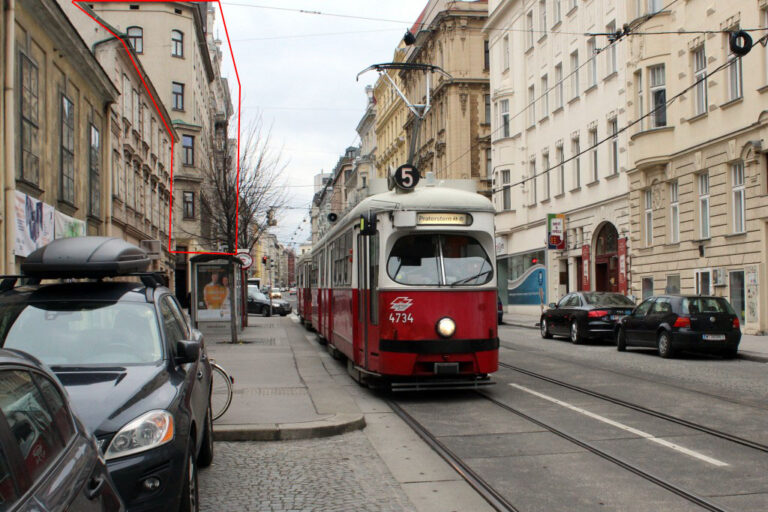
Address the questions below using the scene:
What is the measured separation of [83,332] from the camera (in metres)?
5.88

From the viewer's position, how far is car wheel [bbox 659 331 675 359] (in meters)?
18.1

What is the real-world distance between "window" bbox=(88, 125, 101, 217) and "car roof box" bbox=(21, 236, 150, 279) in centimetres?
1691

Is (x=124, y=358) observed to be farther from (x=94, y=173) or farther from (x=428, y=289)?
(x=94, y=173)

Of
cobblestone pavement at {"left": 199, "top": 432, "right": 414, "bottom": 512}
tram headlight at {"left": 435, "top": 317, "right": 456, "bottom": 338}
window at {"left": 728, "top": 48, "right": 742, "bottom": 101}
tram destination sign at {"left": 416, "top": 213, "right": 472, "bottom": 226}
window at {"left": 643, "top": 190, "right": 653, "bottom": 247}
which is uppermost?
window at {"left": 728, "top": 48, "right": 742, "bottom": 101}

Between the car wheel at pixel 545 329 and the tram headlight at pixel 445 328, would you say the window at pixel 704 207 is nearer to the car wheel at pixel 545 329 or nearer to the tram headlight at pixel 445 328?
the car wheel at pixel 545 329

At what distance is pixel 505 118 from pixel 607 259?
45.6 feet

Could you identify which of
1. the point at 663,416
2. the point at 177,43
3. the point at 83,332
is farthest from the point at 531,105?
the point at 83,332

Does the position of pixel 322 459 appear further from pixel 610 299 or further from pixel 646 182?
pixel 646 182

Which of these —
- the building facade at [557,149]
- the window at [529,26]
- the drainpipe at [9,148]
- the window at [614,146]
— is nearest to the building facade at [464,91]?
the building facade at [557,149]

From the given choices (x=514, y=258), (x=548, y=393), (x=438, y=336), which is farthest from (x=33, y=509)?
(x=514, y=258)

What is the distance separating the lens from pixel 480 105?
53.8m

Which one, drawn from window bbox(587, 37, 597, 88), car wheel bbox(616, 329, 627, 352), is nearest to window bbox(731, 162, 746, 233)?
car wheel bbox(616, 329, 627, 352)

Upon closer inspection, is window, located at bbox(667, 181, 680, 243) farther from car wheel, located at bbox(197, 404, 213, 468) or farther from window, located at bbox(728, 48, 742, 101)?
car wheel, located at bbox(197, 404, 213, 468)

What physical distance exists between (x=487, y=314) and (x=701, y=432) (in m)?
3.42
